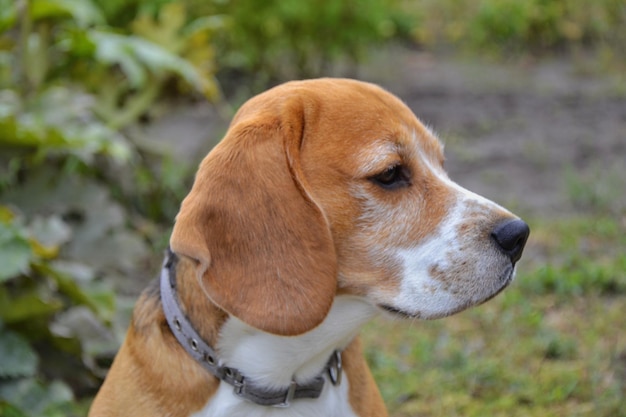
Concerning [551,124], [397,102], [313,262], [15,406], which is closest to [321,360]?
[313,262]

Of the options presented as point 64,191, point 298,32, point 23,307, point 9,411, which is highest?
point 23,307

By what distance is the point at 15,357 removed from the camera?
163 inches

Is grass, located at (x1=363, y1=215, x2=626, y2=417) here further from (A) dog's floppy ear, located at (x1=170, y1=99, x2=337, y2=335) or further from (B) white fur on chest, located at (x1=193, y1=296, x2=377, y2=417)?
(A) dog's floppy ear, located at (x1=170, y1=99, x2=337, y2=335)

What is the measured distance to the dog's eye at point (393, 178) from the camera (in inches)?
117

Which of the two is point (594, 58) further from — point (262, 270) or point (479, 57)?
point (262, 270)

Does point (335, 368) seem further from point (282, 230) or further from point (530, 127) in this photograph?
point (530, 127)

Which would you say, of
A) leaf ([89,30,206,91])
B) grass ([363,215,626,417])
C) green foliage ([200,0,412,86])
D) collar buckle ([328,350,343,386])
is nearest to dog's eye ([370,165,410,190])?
collar buckle ([328,350,343,386])

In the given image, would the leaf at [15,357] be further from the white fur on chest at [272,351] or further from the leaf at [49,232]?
the white fur on chest at [272,351]

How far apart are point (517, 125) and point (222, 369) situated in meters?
6.60

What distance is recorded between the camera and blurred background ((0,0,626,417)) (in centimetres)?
461

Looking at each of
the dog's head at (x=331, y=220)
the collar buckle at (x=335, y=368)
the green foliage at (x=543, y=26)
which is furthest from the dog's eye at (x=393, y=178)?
the green foliage at (x=543, y=26)

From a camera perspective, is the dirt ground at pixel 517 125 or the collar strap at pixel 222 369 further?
the dirt ground at pixel 517 125

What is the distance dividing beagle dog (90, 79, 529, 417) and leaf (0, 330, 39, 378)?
107 cm

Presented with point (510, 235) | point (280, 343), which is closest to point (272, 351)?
point (280, 343)
